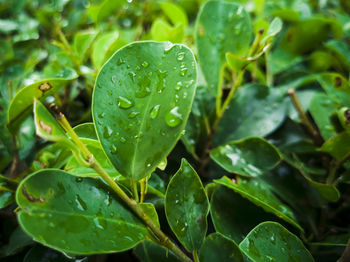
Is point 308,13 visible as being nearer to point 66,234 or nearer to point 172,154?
point 172,154

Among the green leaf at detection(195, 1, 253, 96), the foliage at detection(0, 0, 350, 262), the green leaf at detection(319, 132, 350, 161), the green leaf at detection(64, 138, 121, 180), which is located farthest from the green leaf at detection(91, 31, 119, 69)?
the green leaf at detection(319, 132, 350, 161)

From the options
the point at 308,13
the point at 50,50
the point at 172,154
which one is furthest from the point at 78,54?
the point at 308,13

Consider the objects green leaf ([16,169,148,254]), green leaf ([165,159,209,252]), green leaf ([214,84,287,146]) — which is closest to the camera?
green leaf ([16,169,148,254])

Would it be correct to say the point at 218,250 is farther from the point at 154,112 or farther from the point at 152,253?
the point at 154,112

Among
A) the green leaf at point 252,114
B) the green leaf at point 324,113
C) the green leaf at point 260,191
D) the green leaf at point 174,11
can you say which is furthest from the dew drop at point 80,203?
the green leaf at point 174,11

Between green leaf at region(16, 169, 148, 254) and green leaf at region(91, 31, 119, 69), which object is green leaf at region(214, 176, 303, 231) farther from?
green leaf at region(91, 31, 119, 69)

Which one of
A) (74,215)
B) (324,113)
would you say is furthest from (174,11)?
(74,215)

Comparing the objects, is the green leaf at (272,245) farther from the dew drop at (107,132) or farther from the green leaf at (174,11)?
the green leaf at (174,11)
